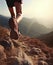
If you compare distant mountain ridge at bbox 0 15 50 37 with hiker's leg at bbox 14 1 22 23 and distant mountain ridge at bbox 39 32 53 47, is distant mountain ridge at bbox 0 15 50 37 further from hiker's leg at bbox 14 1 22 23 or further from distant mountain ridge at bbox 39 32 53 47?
hiker's leg at bbox 14 1 22 23

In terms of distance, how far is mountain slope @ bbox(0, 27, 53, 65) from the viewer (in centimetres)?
2381

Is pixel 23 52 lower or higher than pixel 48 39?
higher

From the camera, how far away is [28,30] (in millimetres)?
29344

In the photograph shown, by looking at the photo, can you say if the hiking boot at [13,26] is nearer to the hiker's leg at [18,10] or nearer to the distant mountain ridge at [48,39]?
the hiker's leg at [18,10]

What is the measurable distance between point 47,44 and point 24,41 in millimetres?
2490

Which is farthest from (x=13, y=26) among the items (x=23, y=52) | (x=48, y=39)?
(x=48, y=39)

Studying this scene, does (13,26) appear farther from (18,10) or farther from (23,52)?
(23,52)

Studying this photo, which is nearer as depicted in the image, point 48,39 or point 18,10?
point 18,10

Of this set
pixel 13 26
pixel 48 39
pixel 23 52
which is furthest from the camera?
pixel 48 39

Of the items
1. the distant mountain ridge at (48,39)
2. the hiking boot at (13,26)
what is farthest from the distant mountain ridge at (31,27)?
the hiking boot at (13,26)

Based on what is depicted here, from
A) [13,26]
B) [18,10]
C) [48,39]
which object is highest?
[18,10]

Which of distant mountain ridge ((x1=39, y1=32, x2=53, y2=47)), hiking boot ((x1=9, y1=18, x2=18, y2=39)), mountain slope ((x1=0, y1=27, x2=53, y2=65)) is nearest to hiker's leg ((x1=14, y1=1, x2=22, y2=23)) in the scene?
hiking boot ((x1=9, y1=18, x2=18, y2=39))

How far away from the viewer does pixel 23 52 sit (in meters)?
26.1

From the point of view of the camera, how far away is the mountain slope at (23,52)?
78.1 ft
